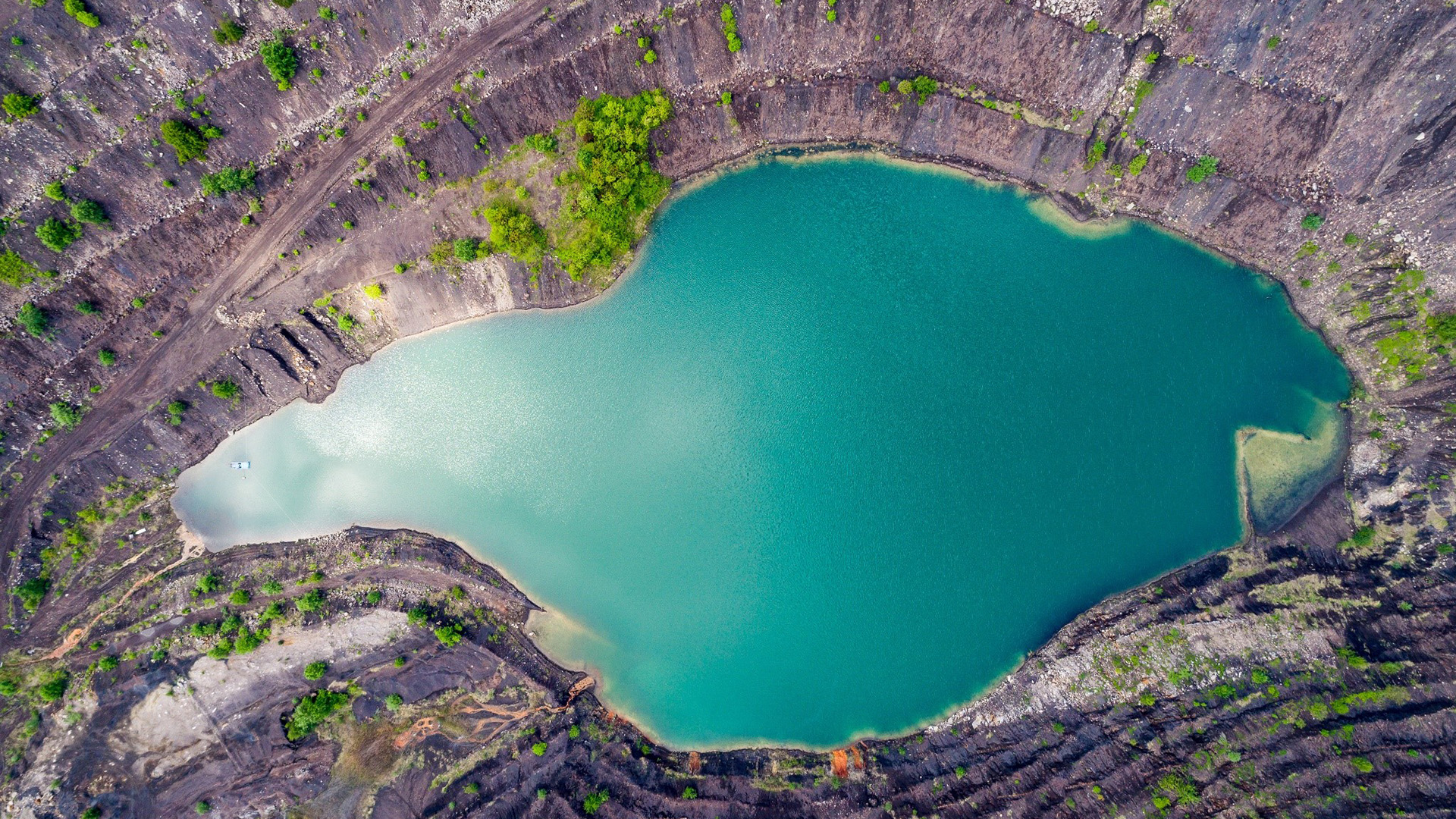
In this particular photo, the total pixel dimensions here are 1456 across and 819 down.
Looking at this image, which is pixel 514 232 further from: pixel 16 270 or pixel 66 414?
pixel 66 414

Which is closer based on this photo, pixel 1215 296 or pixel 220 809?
pixel 220 809

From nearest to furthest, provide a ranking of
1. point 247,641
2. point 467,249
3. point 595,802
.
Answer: point 247,641, point 595,802, point 467,249

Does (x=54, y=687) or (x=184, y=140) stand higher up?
(x=184, y=140)

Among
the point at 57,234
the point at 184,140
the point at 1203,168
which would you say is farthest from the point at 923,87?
the point at 57,234

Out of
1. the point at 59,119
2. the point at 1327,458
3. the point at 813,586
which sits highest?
the point at 59,119

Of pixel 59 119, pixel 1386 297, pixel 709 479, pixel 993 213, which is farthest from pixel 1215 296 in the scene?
pixel 59 119

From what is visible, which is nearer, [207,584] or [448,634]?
[207,584]

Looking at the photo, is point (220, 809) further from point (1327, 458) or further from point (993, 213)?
point (1327, 458)
